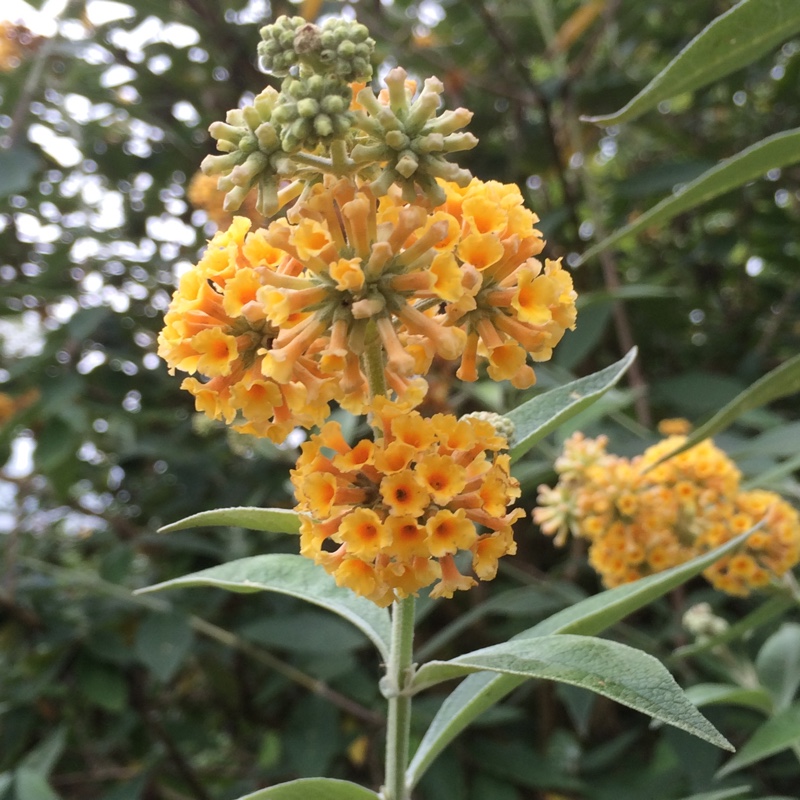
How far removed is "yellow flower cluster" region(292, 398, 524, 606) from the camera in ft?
3.13

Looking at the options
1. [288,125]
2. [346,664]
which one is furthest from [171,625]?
[288,125]

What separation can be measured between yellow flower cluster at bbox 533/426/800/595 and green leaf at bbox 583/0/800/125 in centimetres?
87

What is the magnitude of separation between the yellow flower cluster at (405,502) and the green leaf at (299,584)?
25cm

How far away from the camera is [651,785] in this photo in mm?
2213

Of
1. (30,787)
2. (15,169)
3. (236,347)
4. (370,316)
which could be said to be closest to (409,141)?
(370,316)

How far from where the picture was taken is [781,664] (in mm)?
1796

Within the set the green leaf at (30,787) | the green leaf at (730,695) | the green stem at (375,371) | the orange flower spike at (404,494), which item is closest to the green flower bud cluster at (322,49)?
the green stem at (375,371)

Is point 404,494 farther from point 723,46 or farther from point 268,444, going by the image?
point 268,444

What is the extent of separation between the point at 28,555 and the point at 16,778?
154 centimetres

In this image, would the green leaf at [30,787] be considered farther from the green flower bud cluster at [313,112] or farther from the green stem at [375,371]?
the green flower bud cluster at [313,112]

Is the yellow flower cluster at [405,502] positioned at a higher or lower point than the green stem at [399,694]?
higher

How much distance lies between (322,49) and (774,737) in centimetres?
140

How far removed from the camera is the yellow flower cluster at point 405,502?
955 millimetres

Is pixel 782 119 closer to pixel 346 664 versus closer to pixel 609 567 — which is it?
pixel 609 567
